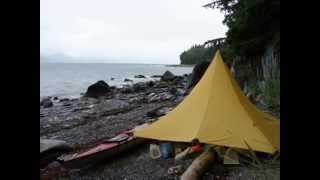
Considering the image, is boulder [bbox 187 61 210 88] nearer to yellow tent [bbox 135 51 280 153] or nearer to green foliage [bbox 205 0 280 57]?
green foliage [bbox 205 0 280 57]

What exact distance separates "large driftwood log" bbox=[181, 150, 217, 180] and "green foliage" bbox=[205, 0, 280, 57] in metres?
9.25

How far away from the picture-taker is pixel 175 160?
27.5ft

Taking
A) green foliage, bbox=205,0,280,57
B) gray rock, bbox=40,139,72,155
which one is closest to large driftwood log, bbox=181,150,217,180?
gray rock, bbox=40,139,72,155

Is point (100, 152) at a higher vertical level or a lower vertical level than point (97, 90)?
lower

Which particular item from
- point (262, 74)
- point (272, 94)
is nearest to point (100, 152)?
point (272, 94)

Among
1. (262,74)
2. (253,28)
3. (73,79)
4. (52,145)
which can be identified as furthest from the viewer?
(73,79)

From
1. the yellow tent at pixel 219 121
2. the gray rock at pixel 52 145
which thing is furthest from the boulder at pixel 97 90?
the yellow tent at pixel 219 121

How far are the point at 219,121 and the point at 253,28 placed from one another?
9.98m

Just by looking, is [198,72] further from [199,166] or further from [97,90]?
[199,166]

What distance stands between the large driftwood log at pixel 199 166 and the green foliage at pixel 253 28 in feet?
30.4

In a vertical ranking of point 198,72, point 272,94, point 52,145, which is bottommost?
point 52,145

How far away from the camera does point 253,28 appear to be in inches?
682
